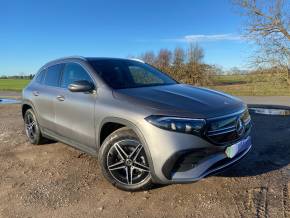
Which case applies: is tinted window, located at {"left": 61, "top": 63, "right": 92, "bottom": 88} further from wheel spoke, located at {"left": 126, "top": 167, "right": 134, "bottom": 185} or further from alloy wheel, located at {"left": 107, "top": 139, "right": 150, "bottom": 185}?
wheel spoke, located at {"left": 126, "top": 167, "right": 134, "bottom": 185}

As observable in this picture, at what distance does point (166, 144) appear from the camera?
3182mm

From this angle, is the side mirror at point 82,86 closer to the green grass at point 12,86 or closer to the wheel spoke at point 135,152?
the wheel spoke at point 135,152

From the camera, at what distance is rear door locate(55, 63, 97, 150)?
13.4ft

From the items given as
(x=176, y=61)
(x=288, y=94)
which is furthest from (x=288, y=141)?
(x=176, y=61)

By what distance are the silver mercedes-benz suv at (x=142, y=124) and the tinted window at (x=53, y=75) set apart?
0.51ft

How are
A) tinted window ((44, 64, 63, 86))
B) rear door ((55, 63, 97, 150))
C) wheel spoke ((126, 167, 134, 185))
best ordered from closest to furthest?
wheel spoke ((126, 167, 134, 185)), rear door ((55, 63, 97, 150)), tinted window ((44, 64, 63, 86))

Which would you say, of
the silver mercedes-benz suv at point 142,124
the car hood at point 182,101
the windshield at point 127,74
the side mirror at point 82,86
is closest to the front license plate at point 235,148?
the silver mercedes-benz suv at point 142,124

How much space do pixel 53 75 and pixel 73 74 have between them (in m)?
0.77

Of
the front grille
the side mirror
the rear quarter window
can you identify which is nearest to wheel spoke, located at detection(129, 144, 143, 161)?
the front grille

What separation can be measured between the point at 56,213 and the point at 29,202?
50 centimetres

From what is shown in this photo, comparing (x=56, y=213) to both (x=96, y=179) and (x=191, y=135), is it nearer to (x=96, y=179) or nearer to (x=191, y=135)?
(x=96, y=179)

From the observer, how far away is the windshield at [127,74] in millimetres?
4223

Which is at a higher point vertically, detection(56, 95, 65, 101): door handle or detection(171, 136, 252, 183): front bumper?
detection(56, 95, 65, 101): door handle

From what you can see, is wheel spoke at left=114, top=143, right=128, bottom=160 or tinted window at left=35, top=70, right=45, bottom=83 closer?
wheel spoke at left=114, top=143, right=128, bottom=160
